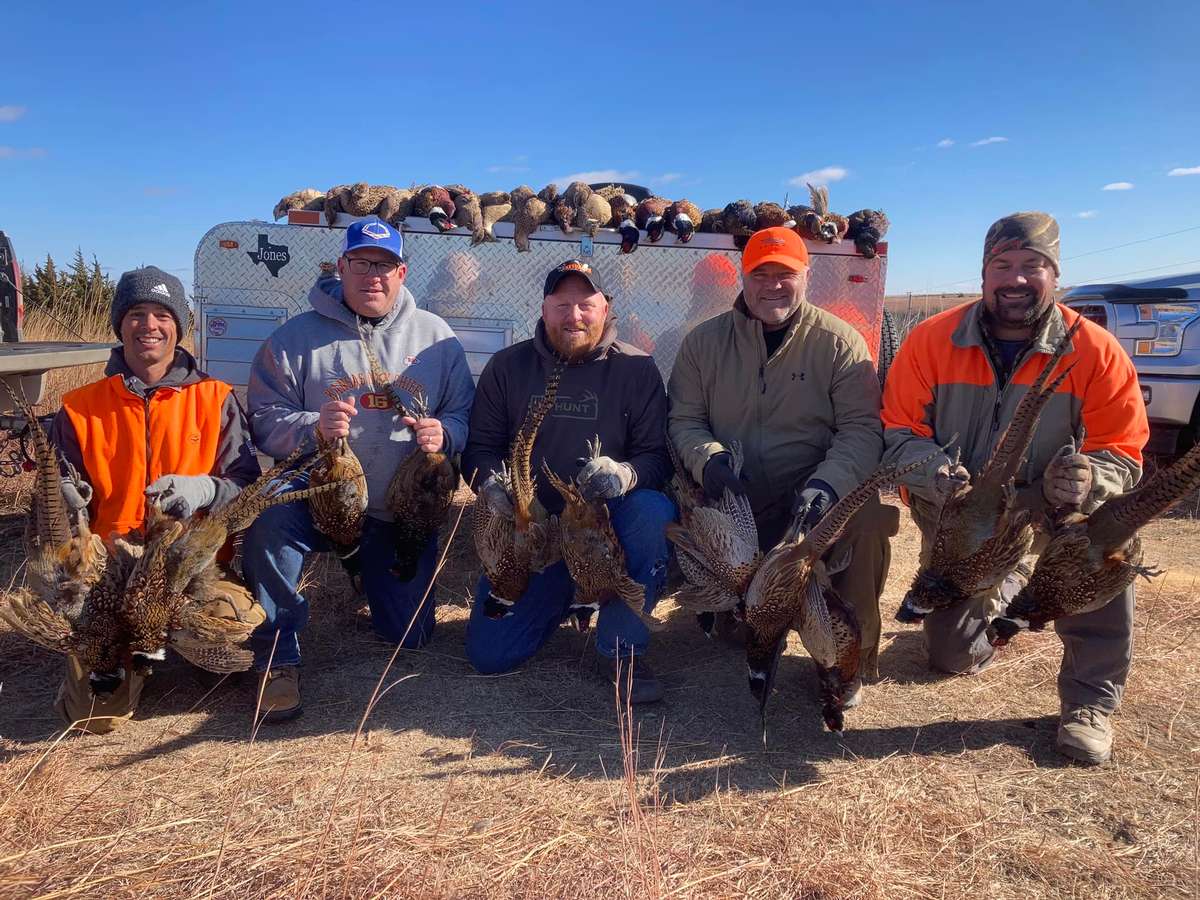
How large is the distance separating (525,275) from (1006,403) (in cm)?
457

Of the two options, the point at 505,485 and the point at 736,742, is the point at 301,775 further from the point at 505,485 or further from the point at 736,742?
the point at 736,742

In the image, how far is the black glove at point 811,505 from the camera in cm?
405

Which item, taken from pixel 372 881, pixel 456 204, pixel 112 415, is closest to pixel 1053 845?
pixel 372 881

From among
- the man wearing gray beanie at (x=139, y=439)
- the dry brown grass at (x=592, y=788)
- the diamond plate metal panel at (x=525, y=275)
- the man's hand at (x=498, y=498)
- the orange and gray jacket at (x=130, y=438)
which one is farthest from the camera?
the diamond plate metal panel at (x=525, y=275)

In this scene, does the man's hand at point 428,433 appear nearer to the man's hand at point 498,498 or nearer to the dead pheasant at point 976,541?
the man's hand at point 498,498

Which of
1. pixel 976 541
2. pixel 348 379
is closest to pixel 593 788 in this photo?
pixel 976 541

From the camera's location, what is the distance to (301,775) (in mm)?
3580

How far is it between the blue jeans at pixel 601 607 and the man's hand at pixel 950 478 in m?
1.54

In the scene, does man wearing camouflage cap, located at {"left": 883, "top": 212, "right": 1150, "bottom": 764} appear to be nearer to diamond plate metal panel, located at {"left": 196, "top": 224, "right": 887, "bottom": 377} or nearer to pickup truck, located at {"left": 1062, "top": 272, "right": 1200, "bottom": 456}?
diamond plate metal panel, located at {"left": 196, "top": 224, "right": 887, "bottom": 377}

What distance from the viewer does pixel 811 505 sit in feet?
13.6

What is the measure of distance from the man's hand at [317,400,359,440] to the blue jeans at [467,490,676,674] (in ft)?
4.36

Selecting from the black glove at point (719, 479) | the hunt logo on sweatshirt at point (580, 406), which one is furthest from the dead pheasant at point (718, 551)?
the hunt logo on sweatshirt at point (580, 406)

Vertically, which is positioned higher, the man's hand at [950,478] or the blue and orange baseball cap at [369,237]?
the blue and orange baseball cap at [369,237]

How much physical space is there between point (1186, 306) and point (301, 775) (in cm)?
1016
